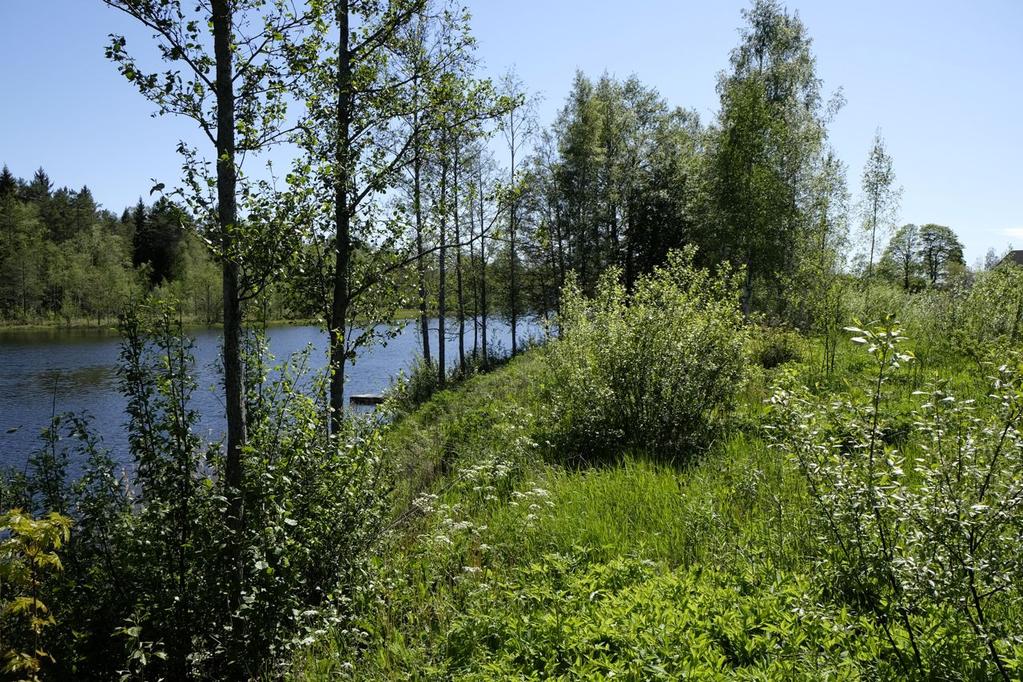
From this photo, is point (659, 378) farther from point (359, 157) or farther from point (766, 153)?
point (766, 153)

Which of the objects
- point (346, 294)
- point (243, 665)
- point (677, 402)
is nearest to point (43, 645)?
point (243, 665)

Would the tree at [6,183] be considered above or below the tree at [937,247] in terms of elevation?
above

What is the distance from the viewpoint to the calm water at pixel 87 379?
1445 cm

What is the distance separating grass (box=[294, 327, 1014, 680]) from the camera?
319 cm

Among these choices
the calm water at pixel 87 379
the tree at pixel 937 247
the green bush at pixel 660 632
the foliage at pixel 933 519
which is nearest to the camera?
the foliage at pixel 933 519

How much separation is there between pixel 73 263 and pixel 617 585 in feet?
226

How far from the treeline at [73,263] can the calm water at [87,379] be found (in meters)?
8.46

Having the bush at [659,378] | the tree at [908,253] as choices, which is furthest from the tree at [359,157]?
the tree at [908,253]

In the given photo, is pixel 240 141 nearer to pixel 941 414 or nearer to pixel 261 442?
pixel 261 442

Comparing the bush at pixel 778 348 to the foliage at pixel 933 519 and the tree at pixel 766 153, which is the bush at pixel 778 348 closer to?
the tree at pixel 766 153

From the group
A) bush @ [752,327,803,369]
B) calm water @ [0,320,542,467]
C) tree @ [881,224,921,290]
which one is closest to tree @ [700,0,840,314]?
bush @ [752,327,803,369]

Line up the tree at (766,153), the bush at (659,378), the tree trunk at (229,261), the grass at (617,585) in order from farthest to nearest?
1. the tree at (766,153)
2. the bush at (659,378)
3. the tree trunk at (229,261)
4. the grass at (617,585)

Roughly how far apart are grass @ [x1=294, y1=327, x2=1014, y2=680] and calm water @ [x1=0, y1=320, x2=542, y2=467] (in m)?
2.23

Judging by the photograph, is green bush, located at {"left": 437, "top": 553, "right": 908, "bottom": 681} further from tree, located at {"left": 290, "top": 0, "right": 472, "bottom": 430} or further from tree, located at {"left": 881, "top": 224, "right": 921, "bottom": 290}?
tree, located at {"left": 881, "top": 224, "right": 921, "bottom": 290}
